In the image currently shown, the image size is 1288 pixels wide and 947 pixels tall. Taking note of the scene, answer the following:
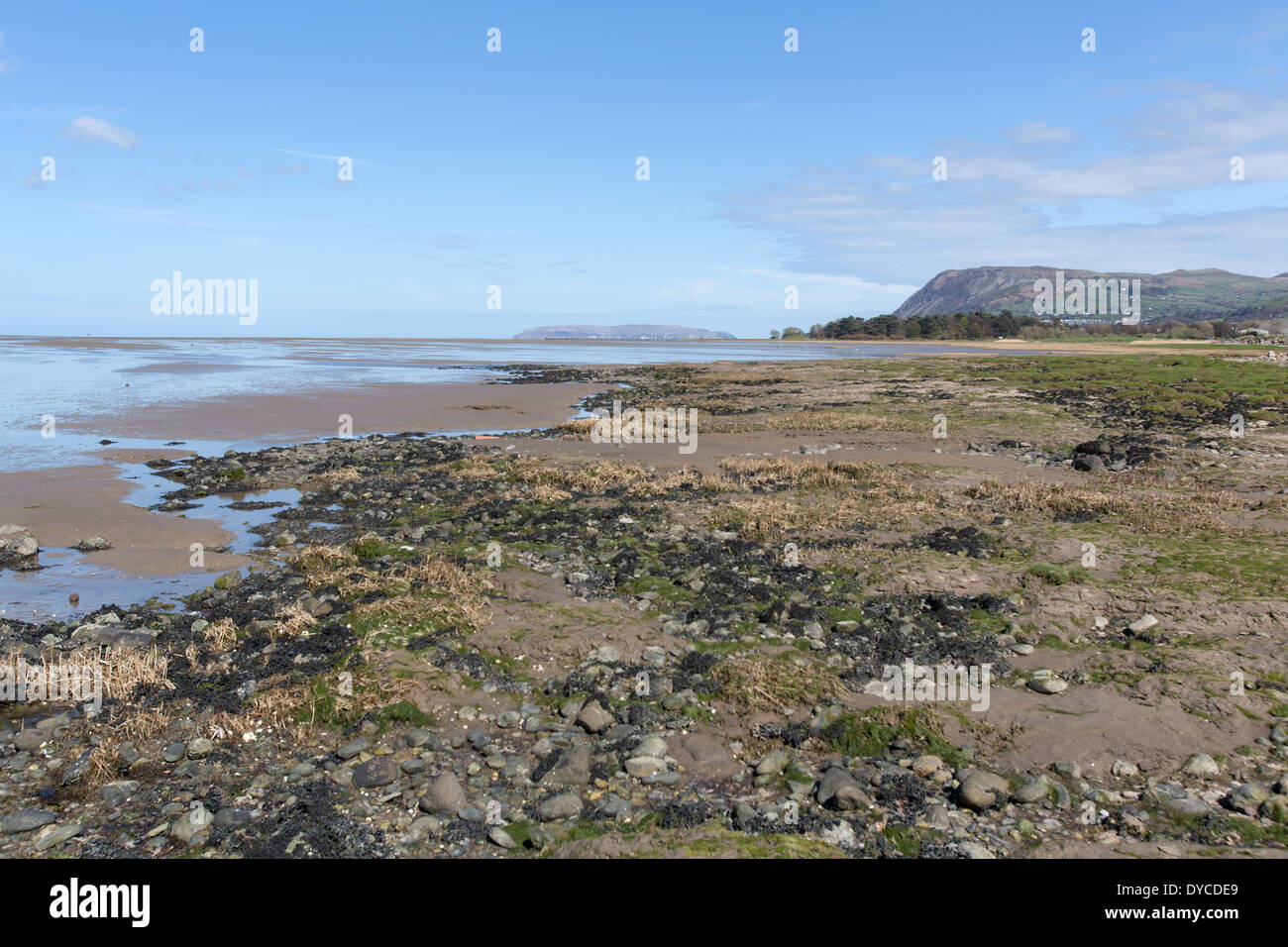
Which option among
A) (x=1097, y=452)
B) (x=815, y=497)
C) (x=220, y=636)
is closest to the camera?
(x=220, y=636)

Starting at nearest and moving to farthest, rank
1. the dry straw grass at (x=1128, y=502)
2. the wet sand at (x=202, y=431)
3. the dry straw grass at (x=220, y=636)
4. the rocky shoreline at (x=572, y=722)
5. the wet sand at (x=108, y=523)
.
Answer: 1. the rocky shoreline at (x=572, y=722)
2. the dry straw grass at (x=220, y=636)
3. the wet sand at (x=108, y=523)
4. the dry straw grass at (x=1128, y=502)
5. the wet sand at (x=202, y=431)

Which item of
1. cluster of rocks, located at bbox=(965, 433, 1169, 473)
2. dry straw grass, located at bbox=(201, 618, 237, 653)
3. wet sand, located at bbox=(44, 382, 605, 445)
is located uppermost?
wet sand, located at bbox=(44, 382, 605, 445)

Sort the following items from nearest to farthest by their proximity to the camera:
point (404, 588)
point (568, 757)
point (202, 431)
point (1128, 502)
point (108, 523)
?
point (568, 757)
point (404, 588)
point (1128, 502)
point (108, 523)
point (202, 431)

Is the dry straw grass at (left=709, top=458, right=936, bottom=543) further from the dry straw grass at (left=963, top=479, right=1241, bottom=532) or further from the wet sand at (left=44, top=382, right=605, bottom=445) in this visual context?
the wet sand at (left=44, top=382, right=605, bottom=445)

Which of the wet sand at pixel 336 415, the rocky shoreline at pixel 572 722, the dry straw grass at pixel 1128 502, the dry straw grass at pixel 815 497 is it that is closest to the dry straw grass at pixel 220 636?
the rocky shoreline at pixel 572 722

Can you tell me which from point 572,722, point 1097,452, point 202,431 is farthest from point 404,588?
point 202,431

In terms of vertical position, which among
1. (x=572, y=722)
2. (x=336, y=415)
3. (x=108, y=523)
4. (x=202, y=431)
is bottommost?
(x=572, y=722)

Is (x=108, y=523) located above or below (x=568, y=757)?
above

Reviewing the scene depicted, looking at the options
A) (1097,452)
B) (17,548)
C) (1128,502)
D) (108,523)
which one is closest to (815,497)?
(1128,502)

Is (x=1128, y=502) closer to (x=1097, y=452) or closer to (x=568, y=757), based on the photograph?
(x=1097, y=452)

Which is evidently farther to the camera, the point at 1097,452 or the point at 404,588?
the point at 1097,452

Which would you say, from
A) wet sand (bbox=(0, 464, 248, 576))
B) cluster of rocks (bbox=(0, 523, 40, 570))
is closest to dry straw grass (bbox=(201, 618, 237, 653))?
wet sand (bbox=(0, 464, 248, 576))

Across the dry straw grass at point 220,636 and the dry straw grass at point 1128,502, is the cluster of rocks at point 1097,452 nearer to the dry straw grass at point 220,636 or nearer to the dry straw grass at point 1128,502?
the dry straw grass at point 1128,502
